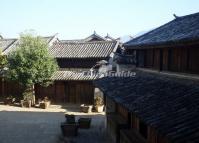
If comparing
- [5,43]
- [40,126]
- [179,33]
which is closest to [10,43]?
[5,43]

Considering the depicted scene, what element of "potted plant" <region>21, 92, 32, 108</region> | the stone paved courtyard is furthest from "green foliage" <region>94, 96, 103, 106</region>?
"potted plant" <region>21, 92, 32, 108</region>

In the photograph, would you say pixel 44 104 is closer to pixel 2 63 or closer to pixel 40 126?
pixel 2 63

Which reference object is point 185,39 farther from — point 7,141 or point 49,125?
point 49,125

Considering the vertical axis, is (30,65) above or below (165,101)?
above

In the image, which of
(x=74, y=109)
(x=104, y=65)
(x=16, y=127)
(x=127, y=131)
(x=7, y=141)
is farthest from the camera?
(x=104, y=65)

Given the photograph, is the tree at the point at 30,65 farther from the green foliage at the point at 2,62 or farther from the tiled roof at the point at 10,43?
the tiled roof at the point at 10,43

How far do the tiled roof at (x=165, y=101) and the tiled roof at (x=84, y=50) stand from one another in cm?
1738

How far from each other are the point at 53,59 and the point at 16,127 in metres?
11.7

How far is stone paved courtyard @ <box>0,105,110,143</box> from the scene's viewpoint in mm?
20969

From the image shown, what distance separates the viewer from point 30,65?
3281 cm

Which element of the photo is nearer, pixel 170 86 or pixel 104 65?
pixel 170 86

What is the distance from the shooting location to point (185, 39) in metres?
13.1

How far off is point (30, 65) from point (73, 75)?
172 inches

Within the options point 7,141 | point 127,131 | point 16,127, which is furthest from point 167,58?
point 16,127
